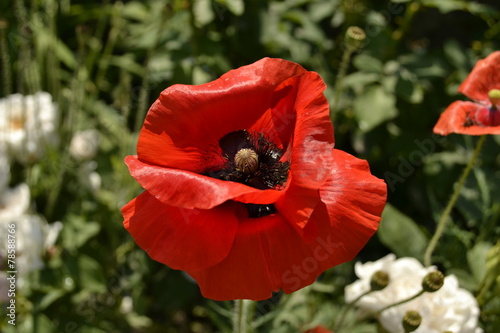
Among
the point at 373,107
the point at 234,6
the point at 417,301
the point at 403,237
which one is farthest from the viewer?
the point at 373,107

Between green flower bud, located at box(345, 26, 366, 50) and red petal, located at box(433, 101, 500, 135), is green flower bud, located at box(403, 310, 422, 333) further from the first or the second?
green flower bud, located at box(345, 26, 366, 50)

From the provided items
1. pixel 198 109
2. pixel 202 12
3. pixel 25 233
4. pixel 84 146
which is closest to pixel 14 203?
pixel 25 233

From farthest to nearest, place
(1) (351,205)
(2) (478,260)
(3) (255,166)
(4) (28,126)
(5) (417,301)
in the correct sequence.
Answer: (4) (28,126), (2) (478,260), (5) (417,301), (3) (255,166), (1) (351,205)

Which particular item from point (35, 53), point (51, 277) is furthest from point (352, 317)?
point (35, 53)

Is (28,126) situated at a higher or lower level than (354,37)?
lower

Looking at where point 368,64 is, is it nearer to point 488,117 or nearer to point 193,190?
point 488,117

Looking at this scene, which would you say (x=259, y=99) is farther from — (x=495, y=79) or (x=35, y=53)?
(x=35, y=53)

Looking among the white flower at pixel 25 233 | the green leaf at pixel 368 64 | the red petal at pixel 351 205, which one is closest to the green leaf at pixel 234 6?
the green leaf at pixel 368 64
